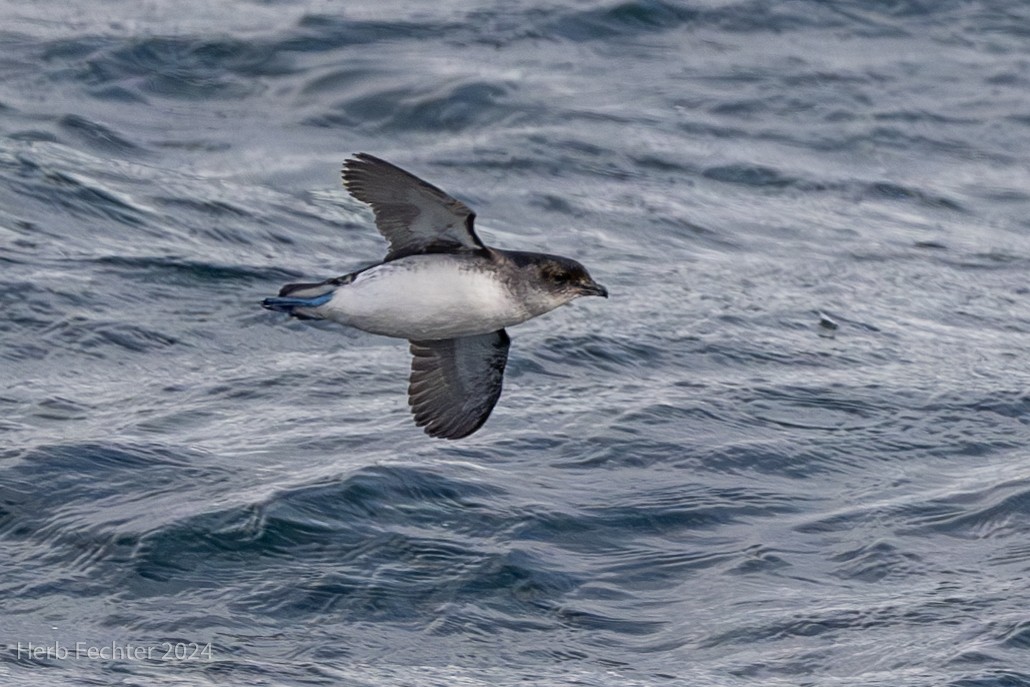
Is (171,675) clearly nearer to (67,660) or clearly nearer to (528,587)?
(67,660)

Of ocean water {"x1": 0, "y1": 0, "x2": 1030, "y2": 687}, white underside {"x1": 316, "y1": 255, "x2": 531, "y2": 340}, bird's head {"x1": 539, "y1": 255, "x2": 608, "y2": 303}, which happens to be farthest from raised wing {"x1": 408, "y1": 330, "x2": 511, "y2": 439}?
ocean water {"x1": 0, "y1": 0, "x2": 1030, "y2": 687}

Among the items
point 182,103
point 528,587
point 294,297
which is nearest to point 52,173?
point 182,103

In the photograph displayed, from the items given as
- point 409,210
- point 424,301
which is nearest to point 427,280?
point 424,301

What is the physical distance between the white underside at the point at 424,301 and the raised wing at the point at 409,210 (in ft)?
0.27

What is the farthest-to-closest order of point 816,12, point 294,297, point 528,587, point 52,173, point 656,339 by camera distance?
1. point 816,12
2. point 52,173
3. point 656,339
4. point 528,587
5. point 294,297

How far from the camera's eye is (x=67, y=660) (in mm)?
9070

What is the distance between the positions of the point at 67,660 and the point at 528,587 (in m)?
2.44

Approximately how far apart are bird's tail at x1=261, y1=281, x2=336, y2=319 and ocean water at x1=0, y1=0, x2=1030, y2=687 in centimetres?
212

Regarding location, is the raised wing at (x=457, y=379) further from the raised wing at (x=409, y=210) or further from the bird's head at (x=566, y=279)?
the raised wing at (x=409, y=210)

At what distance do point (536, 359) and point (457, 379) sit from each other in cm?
407

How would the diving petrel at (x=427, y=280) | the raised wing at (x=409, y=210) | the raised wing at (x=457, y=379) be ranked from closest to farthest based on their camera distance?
the raised wing at (x=409, y=210) → the diving petrel at (x=427, y=280) → the raised wing at (x=457, y=379)

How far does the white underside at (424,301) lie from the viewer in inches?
309

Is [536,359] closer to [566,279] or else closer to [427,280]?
[566,279]

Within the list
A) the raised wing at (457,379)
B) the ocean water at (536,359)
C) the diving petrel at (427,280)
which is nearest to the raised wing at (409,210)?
the diving petrel at (427,280)
